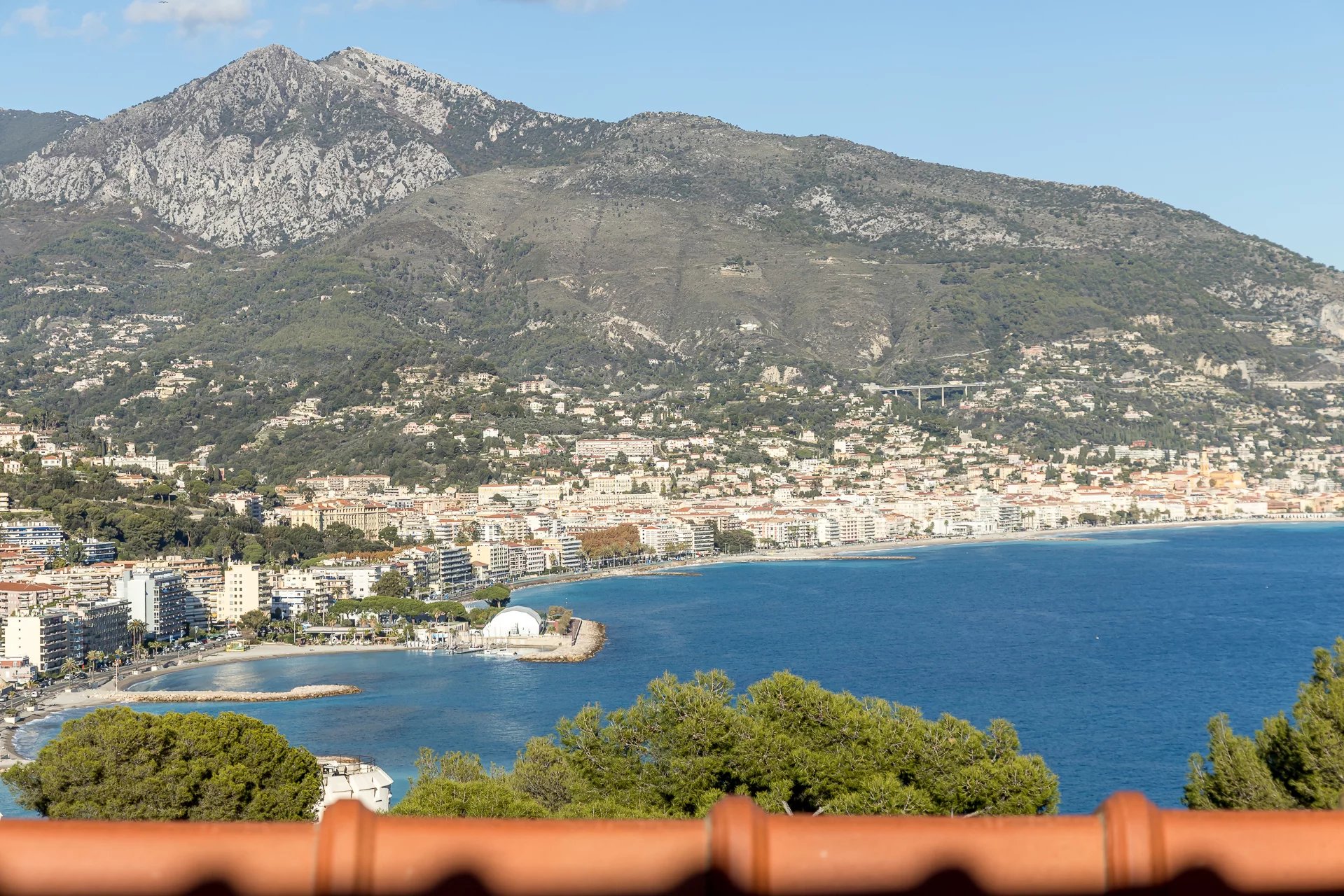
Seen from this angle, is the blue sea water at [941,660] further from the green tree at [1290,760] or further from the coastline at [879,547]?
the green tree at [1290,760]

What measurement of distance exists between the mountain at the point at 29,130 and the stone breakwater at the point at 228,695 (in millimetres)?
147262

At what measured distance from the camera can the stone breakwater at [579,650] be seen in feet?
138

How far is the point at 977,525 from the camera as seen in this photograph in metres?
93.1

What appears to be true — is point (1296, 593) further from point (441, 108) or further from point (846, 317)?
point (441, 108)

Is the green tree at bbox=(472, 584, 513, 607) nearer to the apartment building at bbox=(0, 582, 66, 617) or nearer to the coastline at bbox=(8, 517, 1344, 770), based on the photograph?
the coastline at bbox=(8, 517, 1344, 770)

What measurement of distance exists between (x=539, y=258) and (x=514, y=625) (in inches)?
3688

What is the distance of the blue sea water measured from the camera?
29.9m

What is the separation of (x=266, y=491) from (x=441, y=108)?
98.1m

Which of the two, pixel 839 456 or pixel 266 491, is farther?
pixel 839 456

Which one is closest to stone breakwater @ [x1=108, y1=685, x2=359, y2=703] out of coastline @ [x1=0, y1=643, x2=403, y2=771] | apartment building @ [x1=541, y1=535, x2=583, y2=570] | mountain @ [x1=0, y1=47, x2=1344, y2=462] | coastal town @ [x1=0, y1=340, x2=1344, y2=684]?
coastline @ [x1=0, y1=643, x2=403, y2=771]

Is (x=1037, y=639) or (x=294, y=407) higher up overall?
(x=294, y=407)

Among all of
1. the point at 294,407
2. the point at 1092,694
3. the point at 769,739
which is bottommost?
the point at 1092,694

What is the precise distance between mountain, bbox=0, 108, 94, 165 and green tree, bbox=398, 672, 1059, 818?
560 ft

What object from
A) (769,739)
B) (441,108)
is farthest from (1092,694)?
(441,108)
